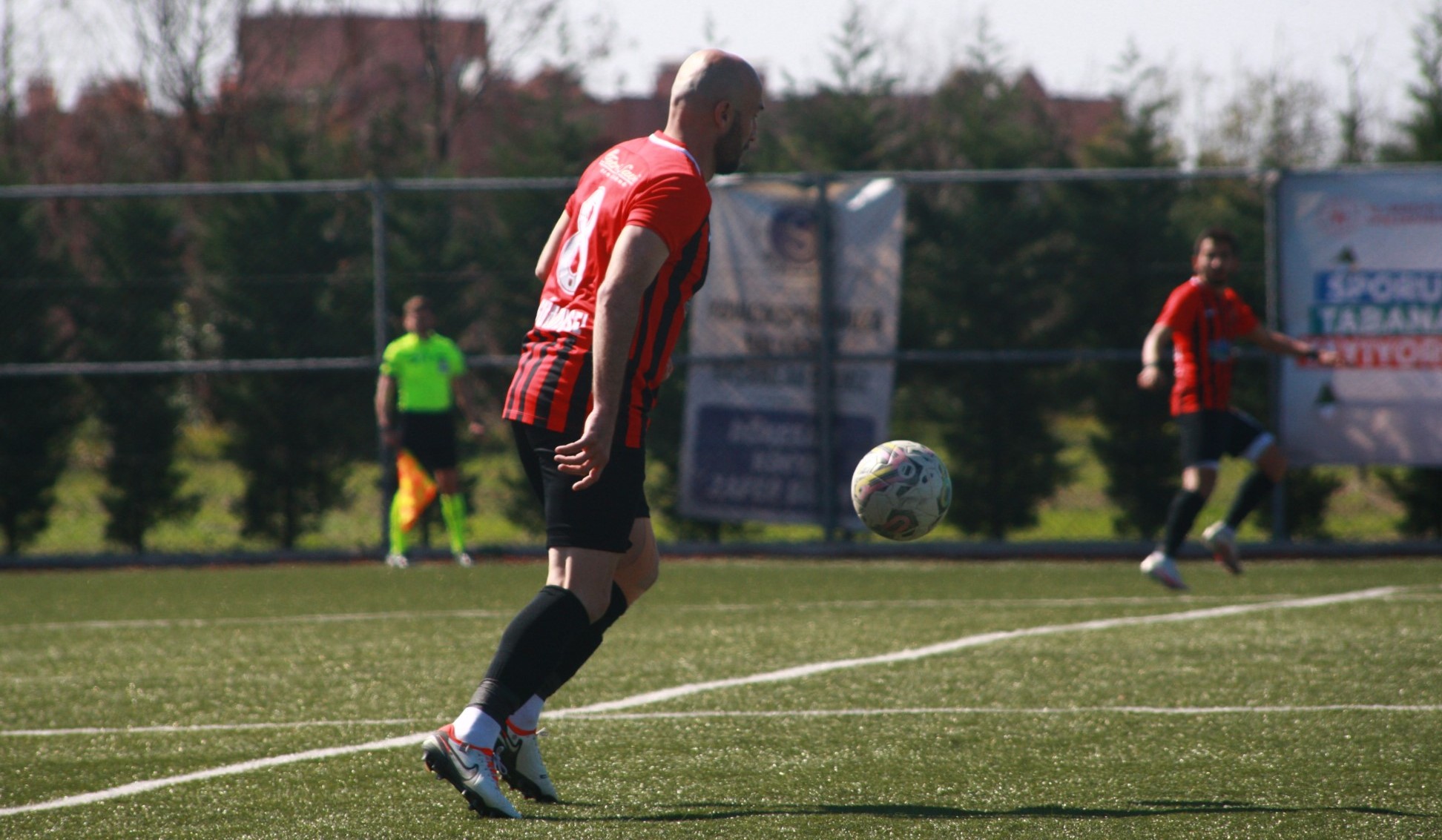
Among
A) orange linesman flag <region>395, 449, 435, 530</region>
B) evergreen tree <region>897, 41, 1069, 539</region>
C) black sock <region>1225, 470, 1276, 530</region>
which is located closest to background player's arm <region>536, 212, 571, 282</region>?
black sock <region>1225, 470, 1276, 530</region>

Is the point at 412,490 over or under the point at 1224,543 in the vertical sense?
over

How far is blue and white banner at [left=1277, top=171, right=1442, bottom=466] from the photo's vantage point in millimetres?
10758

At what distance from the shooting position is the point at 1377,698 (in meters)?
5.15

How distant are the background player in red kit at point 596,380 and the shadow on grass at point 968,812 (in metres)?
0.34

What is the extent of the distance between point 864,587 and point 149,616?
4.35 metres

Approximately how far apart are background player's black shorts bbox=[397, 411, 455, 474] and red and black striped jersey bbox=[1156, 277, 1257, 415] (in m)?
5.28

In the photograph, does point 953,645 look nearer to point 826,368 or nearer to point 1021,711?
point 1021,711

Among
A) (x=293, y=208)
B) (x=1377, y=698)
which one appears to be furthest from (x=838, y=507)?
(x=1377, y=698)

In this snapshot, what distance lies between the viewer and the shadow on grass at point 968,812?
3.64m

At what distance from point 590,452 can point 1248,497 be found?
6572 millimetres

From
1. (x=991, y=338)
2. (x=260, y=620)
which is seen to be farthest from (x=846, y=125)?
(x=260, y=620)

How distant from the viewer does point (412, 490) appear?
10984 millimetres

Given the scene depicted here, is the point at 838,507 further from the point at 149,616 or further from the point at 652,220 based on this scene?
the point at 652,220

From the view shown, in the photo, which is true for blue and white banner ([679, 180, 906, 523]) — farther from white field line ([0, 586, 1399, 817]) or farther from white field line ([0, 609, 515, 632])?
white field line ([0, 586, 1399, 817])
